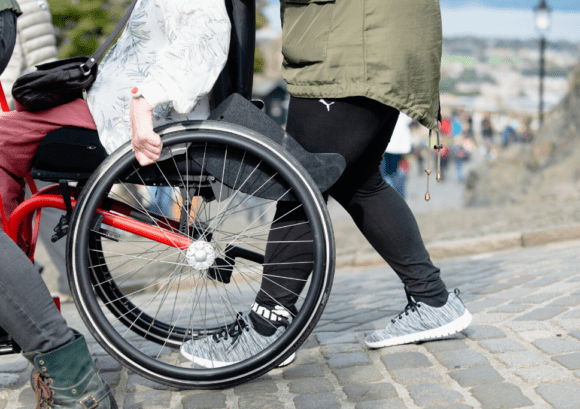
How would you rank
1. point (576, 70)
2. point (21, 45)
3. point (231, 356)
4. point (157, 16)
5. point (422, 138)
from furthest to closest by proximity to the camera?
point (422, 138) → point (576, 70) → point (21, 45) → point (231, 356) → point (157, 16)

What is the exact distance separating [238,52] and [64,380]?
1.14m

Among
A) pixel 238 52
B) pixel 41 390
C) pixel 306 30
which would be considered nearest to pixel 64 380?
pixel 41 390

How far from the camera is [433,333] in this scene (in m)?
2.57

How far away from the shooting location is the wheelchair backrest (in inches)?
83.7

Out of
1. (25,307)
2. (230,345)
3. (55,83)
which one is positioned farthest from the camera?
(230,345)

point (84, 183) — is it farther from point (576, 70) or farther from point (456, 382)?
point (576, 70)

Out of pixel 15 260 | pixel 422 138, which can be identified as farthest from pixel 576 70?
pixel 422 138

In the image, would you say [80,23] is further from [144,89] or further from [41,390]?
[41,390]

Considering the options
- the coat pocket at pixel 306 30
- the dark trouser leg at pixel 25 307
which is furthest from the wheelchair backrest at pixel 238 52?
the dark trouser leg at pixel 25 307

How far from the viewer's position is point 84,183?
215 centimetres

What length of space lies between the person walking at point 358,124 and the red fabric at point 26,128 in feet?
2.26

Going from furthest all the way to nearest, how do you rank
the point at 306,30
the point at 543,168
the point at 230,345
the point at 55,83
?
1. the point at 543,168
2. the point at 230,345
3. the point at 306,30
4. the point at 55,83

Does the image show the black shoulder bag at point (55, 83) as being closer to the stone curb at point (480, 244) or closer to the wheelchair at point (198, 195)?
the wheelchair at point (198, 195)

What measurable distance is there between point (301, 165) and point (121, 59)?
0.68 m
